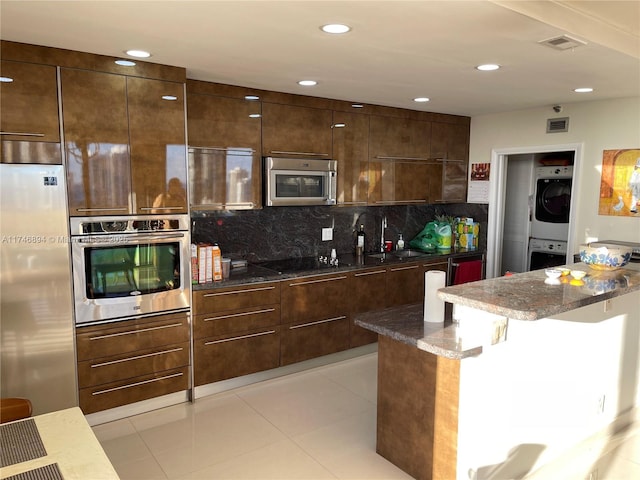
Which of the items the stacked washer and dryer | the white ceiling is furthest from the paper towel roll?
the stacked washer and dryer

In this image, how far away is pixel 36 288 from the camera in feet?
9.12

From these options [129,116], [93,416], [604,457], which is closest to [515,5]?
[129,116]

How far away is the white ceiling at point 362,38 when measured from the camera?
6.73 feet

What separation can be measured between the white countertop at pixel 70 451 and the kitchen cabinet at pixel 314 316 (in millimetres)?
2203

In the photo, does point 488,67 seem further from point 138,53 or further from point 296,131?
point 138,53

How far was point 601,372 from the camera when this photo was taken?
3.00 metres

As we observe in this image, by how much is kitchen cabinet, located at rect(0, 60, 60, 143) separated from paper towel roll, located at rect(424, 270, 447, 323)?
232 centimetres

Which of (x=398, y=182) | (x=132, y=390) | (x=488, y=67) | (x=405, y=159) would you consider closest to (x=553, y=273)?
(x=488, y=67)

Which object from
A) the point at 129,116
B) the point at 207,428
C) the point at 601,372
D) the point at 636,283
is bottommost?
the point at 207,428

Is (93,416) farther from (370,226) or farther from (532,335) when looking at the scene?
(370,226)

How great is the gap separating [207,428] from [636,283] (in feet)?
9.03

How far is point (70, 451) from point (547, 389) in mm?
2392

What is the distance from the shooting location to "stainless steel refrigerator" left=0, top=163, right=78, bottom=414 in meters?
2.69

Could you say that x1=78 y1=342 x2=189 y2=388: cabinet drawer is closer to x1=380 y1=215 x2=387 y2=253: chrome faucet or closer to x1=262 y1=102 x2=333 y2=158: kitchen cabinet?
x1=262 y1=102 x2=333 y2=158: kitchen cabinet
